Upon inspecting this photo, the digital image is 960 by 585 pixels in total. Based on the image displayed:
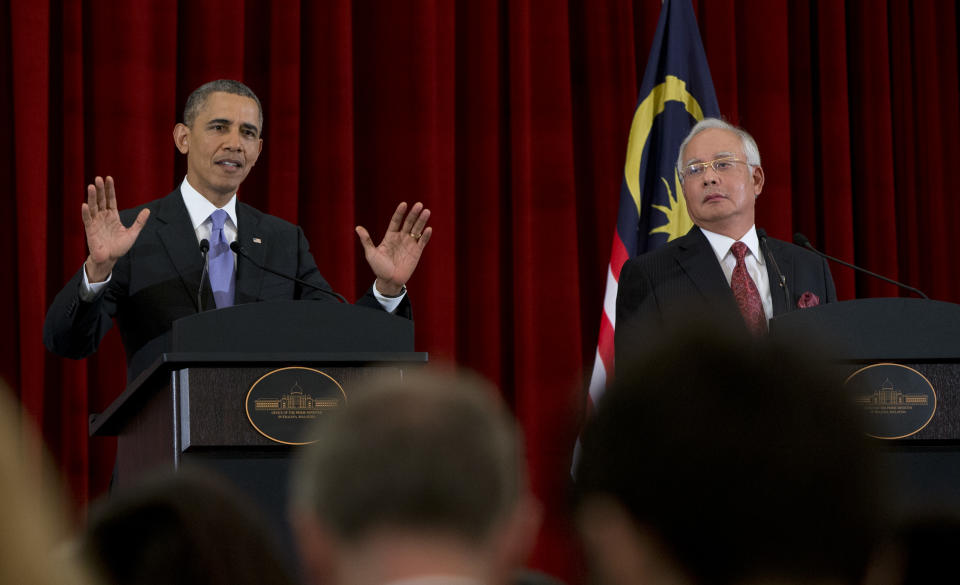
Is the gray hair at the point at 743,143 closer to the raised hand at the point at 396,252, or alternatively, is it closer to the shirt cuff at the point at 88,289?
the raised hand at the point at 396,252

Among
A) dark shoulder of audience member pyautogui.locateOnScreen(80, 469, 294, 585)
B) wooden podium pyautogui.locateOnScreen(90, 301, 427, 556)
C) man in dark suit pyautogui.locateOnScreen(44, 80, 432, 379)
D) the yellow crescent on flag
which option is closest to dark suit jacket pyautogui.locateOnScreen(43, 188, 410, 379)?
man in dark suit pyautogui.locateOnScreen(44, 80, 432, 379)

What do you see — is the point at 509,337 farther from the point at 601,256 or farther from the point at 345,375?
the point at 345,375

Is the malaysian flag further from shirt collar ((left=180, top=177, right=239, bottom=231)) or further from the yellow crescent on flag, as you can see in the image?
shirt collar ((left=180, top=177, right=239, bottom=231))

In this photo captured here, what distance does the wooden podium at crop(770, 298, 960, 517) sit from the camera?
2.81 metres

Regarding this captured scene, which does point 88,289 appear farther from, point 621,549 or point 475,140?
point 475,140

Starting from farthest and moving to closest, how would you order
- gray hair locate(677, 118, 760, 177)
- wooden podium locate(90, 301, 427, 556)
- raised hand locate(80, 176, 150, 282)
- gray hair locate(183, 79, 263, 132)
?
gray hair locate(677, 118, 760, 177) < gray hair locate(183, 79, 263, 132) < raised hand locate(80, 176, 150, 282) < wooden podium locate(90, 301, 427, 556)

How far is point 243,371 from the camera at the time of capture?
250cm

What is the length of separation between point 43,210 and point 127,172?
356mm

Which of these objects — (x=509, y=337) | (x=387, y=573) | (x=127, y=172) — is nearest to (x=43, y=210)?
(x=127, y=172)

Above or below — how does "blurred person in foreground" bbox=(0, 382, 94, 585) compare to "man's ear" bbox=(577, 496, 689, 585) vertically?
above

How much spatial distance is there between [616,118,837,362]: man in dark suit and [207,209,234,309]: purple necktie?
112 centimetres

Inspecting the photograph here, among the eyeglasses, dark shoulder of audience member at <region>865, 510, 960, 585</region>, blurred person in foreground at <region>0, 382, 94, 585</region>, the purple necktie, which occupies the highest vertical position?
the eyeglasses

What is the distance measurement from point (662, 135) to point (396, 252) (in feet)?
6.84

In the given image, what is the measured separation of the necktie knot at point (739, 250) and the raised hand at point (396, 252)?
3.50 ft
